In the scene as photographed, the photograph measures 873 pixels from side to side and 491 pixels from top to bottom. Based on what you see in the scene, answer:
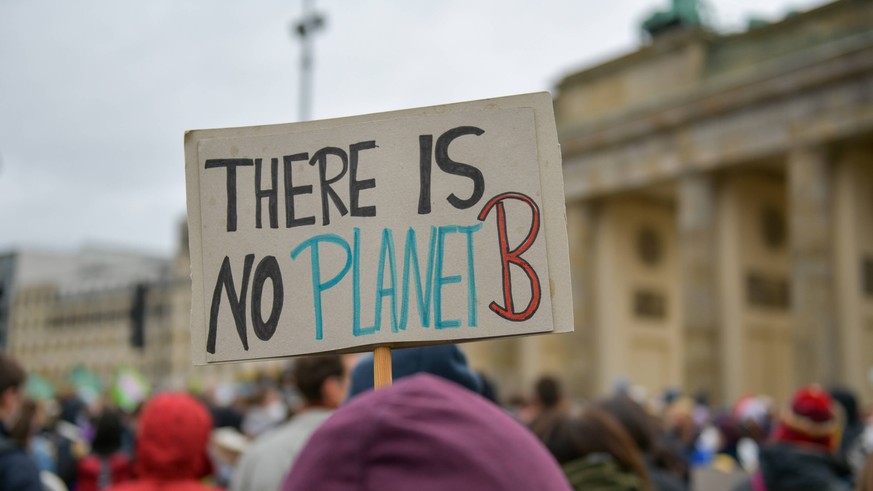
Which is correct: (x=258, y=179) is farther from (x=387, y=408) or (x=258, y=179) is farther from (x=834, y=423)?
(x=834, y=423)

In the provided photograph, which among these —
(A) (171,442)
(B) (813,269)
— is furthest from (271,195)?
(B) (813,269)

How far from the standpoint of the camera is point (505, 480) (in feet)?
4.17

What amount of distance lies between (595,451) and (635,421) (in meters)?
1.27

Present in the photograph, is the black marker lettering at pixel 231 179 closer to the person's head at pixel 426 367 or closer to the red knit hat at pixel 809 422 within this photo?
the person's head at pixel 426 367

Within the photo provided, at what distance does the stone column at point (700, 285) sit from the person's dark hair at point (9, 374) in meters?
27.5

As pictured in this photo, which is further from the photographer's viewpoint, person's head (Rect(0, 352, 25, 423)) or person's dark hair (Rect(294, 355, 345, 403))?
person's dark hair (Rect(294, 355, 345, 403))

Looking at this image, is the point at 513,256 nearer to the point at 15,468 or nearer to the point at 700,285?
the point at 15,468

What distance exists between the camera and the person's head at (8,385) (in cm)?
478

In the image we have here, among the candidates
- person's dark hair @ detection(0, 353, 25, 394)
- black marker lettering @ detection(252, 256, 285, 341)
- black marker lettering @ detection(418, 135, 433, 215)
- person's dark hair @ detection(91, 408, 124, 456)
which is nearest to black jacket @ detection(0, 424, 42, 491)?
person's dark hair @ detection(0, 353, 25, 394)

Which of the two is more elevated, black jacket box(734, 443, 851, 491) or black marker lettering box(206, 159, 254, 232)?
black marker lettering box(206, 159, 254, 232)

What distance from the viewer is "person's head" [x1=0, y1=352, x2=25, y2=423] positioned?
4777 mm

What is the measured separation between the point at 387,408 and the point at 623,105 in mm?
34371

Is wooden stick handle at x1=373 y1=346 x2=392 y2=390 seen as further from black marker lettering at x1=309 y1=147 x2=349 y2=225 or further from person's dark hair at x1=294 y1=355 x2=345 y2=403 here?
person's dark hair at x1=294 y1=355 x2=345 y2=403

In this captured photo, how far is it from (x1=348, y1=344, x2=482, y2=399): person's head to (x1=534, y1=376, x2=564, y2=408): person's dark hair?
16.0ft
